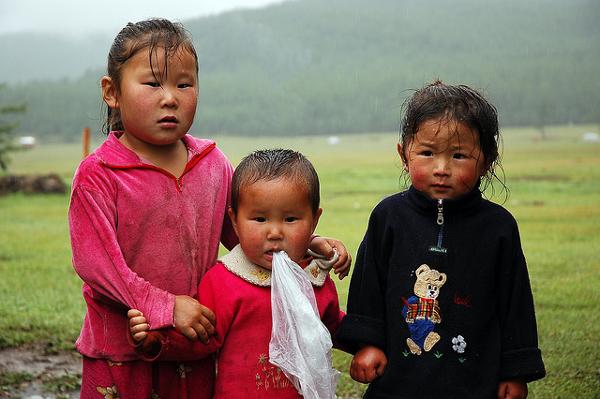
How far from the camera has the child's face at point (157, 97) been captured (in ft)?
8.03

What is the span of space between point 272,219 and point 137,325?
502 millimetres

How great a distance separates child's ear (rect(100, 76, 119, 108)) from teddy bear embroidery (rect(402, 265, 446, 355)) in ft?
3.50

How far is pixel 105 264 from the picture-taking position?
2.34 m

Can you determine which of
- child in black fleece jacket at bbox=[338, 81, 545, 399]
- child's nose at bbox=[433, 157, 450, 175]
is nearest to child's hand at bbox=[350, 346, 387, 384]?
child in black fleece jacket at bbox=[338, 81, 545, 399]

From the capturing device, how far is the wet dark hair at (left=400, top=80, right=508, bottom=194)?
2.46m

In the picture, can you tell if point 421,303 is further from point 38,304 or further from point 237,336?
point 38,304

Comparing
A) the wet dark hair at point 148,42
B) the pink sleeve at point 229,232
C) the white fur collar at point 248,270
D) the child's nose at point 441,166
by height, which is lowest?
the white fur collar at point 248,270

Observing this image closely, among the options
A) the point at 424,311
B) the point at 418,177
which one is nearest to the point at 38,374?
the point at 424,311

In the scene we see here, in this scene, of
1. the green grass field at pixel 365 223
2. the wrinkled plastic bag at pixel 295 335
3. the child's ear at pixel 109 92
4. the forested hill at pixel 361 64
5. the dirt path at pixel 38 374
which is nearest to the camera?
the wrinkled plastic bag at pixel 295 335

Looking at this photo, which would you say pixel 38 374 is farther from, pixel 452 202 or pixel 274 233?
pixel 452 202

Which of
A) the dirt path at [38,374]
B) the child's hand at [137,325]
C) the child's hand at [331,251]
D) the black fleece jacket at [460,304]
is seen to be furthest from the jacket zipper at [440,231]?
the dirt path at [38,374]

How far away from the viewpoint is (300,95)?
63.4 ft

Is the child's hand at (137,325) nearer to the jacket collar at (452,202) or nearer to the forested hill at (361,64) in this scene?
the jacket collar at (452,202)

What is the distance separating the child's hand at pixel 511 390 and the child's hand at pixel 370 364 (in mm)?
357
